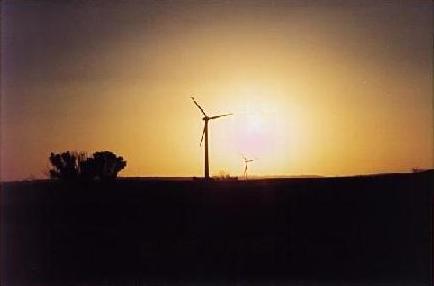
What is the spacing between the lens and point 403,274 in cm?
476

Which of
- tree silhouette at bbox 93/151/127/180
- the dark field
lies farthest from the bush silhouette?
the dark field

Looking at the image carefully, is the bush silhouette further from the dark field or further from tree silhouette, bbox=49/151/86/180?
the dark field

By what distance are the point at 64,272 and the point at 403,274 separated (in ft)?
9.31

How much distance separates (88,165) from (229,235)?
3.82m

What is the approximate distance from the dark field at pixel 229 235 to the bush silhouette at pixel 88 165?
5.62ft

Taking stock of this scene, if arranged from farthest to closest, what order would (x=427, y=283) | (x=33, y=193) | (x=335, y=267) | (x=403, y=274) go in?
(x=33, y=193)
(x=335, y=267)
(x=403, y=274)
(x=427, y=283)

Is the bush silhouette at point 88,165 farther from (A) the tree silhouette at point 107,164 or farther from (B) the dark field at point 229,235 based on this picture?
(B) the dark field at point 229,235

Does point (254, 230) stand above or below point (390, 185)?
below

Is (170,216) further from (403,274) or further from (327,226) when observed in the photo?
(403,274)

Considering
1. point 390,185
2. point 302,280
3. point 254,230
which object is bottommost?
point 302,280

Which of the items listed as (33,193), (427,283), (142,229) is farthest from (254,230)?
(33,193)

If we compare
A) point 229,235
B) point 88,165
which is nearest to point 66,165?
point 88,165

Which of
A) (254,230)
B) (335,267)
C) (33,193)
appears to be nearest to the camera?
(335,267)

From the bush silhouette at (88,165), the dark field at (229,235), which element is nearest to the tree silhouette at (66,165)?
the bush silhouette at (88,165)
